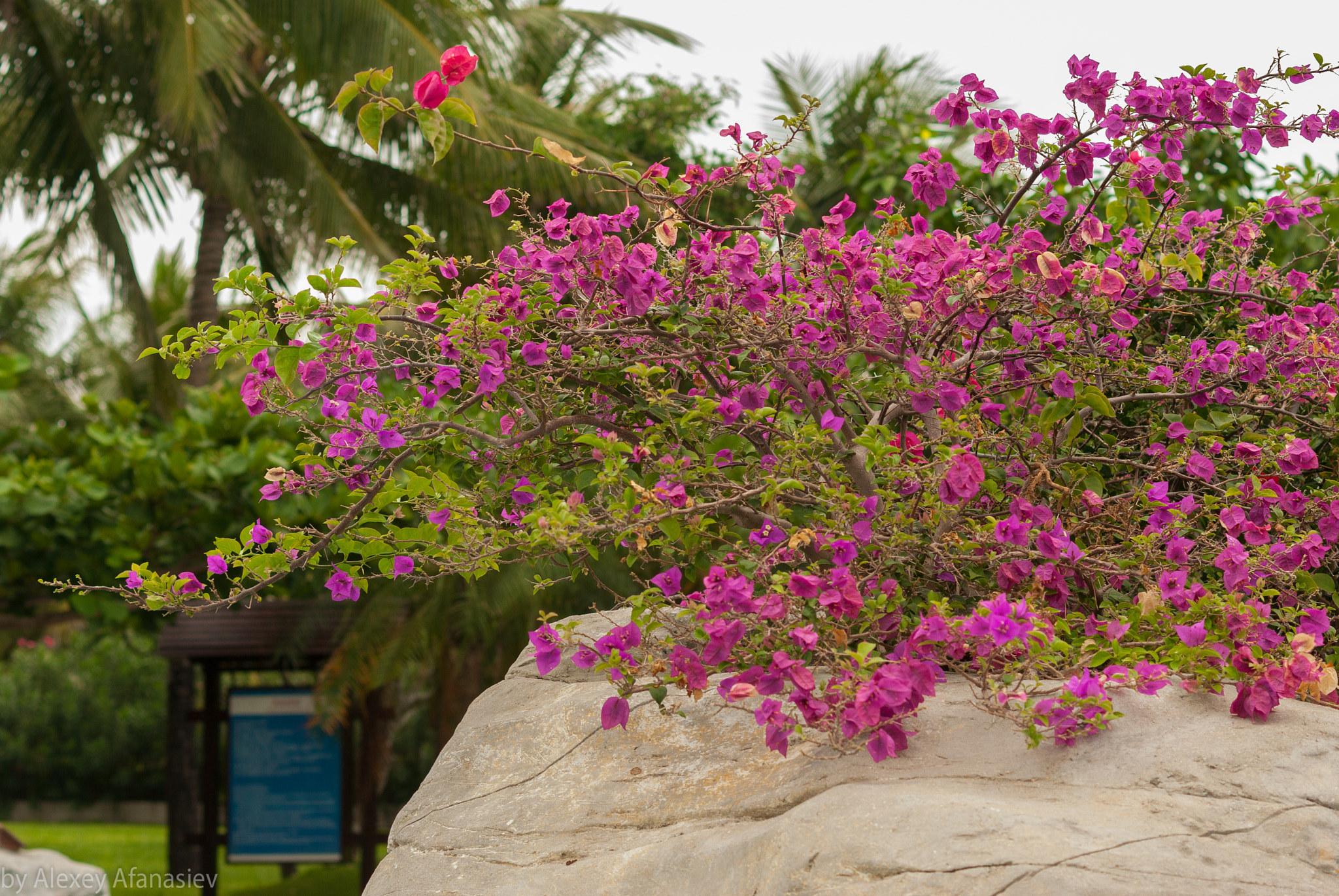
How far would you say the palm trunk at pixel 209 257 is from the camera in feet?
32.6

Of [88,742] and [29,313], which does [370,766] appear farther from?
[29,313]

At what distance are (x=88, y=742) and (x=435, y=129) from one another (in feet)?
60.0

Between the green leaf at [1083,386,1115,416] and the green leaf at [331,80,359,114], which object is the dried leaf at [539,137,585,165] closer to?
the green leaf at [331,80,359,114]

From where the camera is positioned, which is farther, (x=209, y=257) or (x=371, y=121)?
(x=209, y=257)

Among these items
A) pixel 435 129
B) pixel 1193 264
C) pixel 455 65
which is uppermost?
pixel 455 65

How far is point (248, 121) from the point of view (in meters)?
9.11

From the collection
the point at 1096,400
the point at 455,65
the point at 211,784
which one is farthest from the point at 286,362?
the point at 211,784

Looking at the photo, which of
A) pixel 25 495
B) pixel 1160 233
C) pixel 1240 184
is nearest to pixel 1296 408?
pixel 1160 233

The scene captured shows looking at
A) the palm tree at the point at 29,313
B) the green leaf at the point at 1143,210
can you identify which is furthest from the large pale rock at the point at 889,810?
the palm tree at the point at 29,313

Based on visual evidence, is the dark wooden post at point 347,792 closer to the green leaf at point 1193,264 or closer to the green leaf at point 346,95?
the green leaf at point 346,95

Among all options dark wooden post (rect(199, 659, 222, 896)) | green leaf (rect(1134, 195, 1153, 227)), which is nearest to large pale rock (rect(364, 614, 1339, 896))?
green leaf (rect(1134, 195, 1153, 227))

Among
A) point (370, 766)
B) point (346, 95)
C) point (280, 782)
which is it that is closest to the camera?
point (346, 95)

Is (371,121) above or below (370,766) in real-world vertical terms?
above

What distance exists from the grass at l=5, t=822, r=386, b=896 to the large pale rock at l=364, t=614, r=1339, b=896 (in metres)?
8.11
